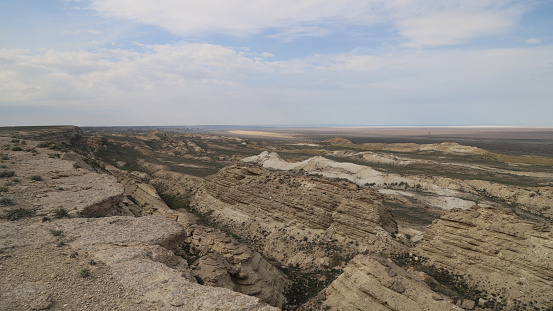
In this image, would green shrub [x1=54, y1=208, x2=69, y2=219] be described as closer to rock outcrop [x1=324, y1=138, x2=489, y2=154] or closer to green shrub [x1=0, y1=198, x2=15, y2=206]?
green shrub [x1=0, y1=198, x2=15, y2=206]

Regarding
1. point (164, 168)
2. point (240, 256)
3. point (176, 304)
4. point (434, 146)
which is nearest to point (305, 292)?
point (240, 256)

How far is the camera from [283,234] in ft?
73.3

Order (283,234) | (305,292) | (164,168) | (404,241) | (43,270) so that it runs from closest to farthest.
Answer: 1. (43,270)
2. (305,292)
3. (404,241)
4. (283,234)
5. (164,168)

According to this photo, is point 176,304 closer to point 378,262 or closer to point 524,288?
point 378,262

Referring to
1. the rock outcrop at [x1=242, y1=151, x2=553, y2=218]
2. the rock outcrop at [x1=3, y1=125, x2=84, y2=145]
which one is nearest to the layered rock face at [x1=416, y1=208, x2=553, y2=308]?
the rock outcrop at [x1=242, y1=151, x2=553, y2=218]

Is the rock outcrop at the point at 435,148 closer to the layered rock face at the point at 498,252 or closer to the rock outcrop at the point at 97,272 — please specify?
the layered rock face at the point at 498,252

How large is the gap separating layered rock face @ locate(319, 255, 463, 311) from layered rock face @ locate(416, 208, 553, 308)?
6.50 metres

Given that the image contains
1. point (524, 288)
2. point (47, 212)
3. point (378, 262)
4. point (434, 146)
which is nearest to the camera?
point (47, 212)

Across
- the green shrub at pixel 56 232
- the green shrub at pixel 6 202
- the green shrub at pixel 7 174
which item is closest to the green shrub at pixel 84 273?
the green shrub at pixel 56 232

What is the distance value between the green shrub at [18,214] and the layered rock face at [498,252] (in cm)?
2065

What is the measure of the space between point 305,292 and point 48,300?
12328 mm

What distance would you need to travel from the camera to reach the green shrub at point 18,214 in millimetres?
9461

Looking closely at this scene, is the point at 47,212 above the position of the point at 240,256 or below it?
above

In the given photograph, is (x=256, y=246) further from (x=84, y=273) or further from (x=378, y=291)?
(x=84, y=273)
